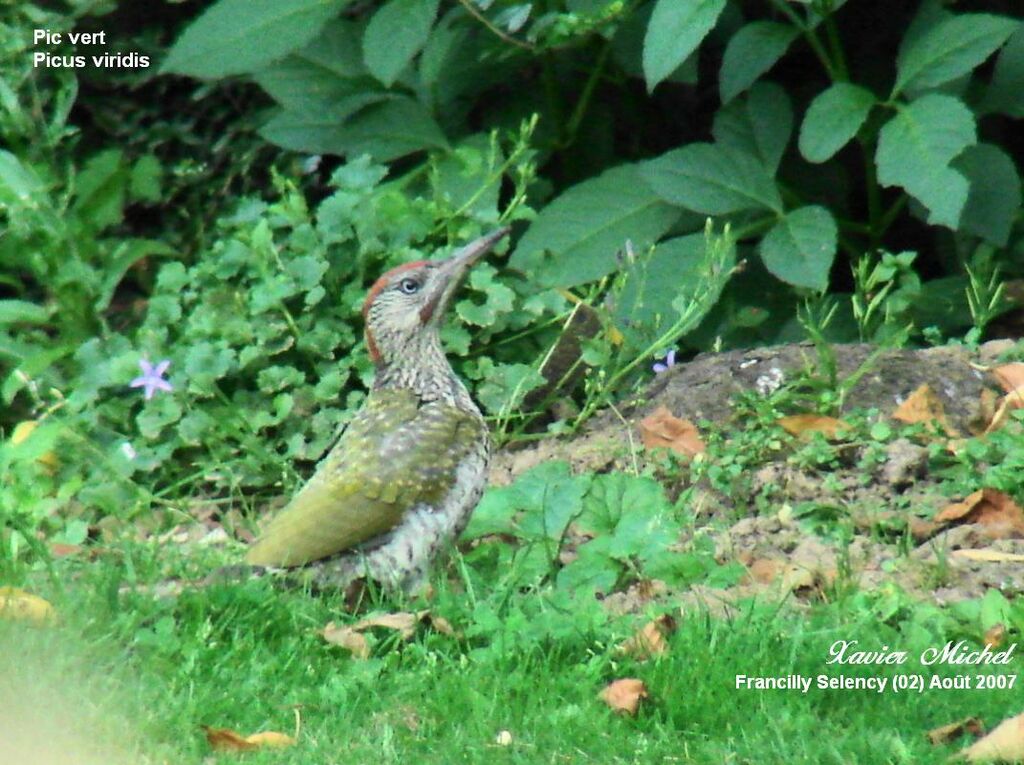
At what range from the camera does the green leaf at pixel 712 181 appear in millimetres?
6809

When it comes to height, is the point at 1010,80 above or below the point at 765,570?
above

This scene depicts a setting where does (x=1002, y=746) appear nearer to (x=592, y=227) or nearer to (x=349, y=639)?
(x=349, y=639)

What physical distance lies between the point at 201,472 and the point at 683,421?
1659 mm

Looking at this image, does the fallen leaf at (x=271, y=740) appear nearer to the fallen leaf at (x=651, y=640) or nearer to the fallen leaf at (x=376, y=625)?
the fallen leaf at (x=376, y=625)

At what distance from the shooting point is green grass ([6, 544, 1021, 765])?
4133mm

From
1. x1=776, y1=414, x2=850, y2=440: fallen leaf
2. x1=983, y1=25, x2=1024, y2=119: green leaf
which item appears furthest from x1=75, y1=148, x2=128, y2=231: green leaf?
x1=983, y1=25, x2=1024, y2=119: green leaf

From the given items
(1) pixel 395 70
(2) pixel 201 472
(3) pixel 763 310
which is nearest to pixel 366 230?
(1) pixel 395 70

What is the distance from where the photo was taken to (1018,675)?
14.6ft

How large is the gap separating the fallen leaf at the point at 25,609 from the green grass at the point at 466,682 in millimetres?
41

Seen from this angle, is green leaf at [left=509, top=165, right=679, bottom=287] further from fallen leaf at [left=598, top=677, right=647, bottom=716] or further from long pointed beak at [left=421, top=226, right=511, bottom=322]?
fallen leaf at [left=598, top=677, right=647, bottom=716]

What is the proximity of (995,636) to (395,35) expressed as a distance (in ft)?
10.7

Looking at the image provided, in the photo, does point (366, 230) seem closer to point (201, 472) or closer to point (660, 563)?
point (201, 472)

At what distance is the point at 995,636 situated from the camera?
4.70 metres

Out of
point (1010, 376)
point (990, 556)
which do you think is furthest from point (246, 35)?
point (990, 556)
